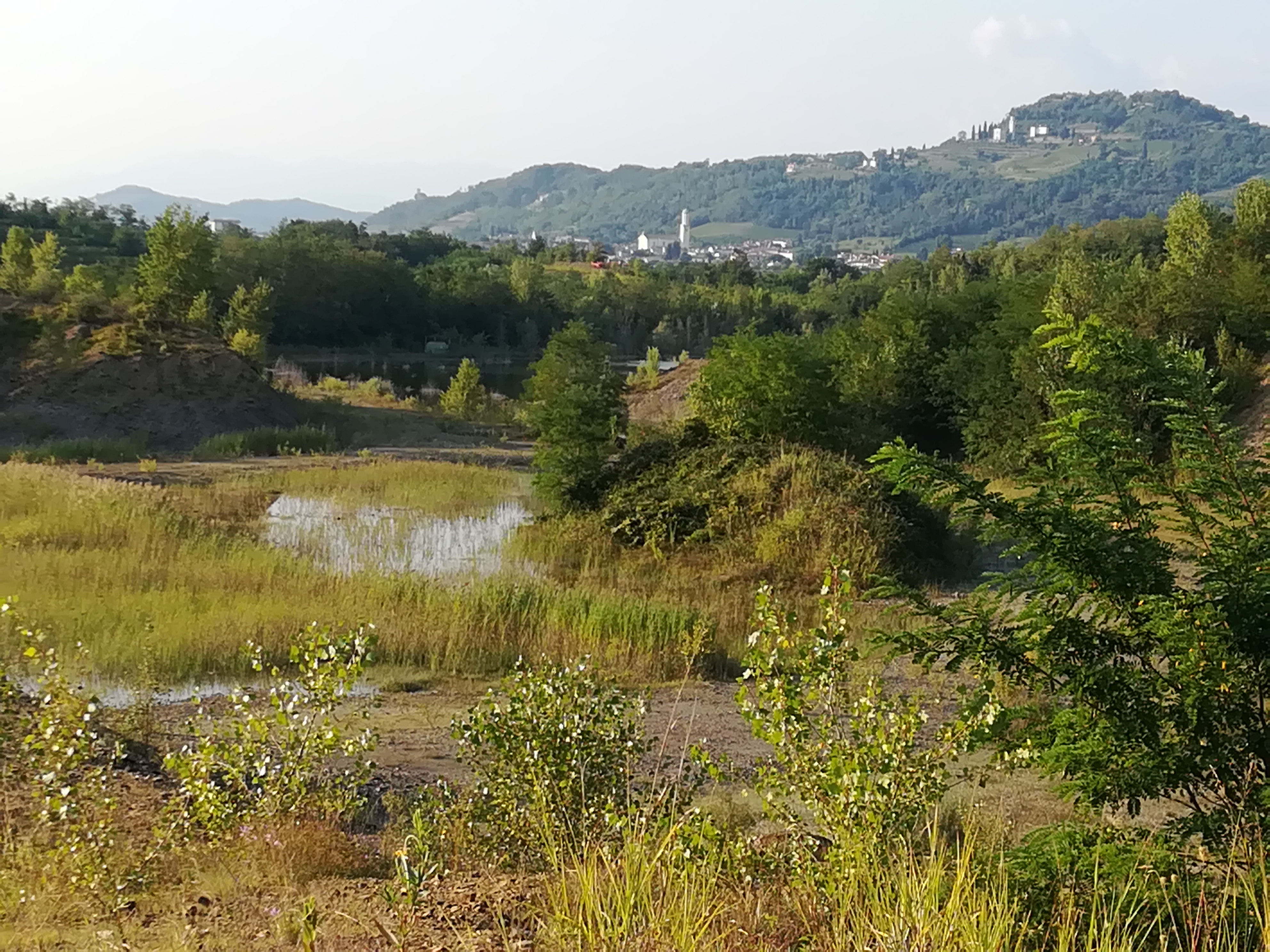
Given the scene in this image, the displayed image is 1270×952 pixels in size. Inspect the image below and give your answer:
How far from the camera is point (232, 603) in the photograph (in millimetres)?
11805

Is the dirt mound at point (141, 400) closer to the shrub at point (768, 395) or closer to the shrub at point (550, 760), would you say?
the shrub at point (768, 395)

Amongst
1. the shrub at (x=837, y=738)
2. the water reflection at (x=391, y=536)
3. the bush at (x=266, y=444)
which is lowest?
the water reflection at (x=391, y=536)

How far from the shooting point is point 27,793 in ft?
18.7

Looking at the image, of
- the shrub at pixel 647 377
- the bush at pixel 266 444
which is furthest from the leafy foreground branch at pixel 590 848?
the shrub at pixel 647 377

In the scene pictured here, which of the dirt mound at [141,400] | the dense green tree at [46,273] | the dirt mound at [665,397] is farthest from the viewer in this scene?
the dense green tree at [46,273]

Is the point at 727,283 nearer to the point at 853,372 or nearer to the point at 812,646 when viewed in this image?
the point at 853,372

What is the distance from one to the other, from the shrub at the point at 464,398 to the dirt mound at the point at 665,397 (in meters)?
5.52

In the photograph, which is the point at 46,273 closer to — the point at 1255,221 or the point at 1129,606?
the point at 1255,221

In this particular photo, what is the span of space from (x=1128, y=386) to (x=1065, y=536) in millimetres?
1623

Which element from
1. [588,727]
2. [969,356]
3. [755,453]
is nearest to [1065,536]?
[588,727]

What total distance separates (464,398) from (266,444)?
33.8 feet

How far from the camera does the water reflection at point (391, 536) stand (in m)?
15.3

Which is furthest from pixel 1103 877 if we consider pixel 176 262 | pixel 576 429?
pixel 176 262

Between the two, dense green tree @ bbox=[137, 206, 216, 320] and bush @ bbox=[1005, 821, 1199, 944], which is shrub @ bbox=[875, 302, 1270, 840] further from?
dense green tree @ bbox=[137, 206, 216, 320]
